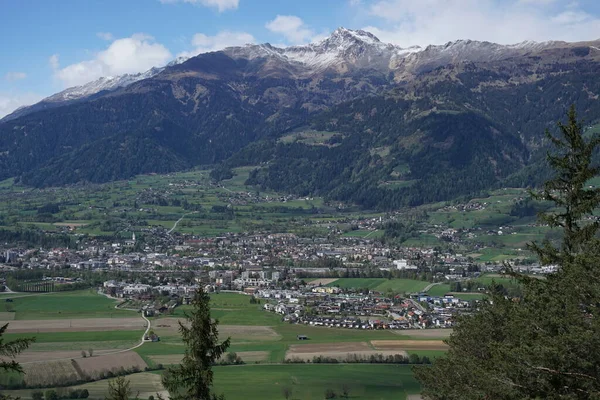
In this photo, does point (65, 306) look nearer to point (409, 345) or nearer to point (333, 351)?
point (333, 351)

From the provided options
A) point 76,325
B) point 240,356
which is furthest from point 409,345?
point 76,325

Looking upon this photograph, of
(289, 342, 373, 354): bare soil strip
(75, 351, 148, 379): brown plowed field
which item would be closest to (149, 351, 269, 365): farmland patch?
(75, 351, 148, 379): brown plowed field

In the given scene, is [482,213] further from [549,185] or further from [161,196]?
[549,185]

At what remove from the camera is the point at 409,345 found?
58156 mm

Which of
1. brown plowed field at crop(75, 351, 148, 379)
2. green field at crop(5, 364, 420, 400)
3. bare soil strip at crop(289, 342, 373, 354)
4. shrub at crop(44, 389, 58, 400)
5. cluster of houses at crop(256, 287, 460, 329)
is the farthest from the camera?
cluster of houses at crop(256, 287, 460, 329)

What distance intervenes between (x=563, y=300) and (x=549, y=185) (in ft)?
17.5

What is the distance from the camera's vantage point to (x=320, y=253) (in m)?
112

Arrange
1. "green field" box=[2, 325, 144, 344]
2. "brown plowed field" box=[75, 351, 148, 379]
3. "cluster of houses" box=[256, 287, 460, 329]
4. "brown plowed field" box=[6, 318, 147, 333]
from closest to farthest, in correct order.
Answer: "brown plowed field" box=[75, 351, 148, 379] < "green field" box=[2, 325, 144, 344] < "brown plowed field" box=[6, 318, 147, 333] < "cluster of houses" box=[256, 287, 460, 329]

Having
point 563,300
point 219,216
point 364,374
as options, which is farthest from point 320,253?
point 563,300

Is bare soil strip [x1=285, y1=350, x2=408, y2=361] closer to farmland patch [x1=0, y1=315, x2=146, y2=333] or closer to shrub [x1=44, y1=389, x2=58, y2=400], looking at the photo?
farmland patch [x1=0, y1=315, x2=146, y2=333]

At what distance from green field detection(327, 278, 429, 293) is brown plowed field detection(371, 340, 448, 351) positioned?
24572mm

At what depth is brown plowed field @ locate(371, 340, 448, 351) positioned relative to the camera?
57.0m

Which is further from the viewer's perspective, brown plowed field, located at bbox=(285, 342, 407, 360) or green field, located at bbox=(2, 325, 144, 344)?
green field, located at bbox=(2, 325, 144, 344)

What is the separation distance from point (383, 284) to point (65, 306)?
35278 mm
